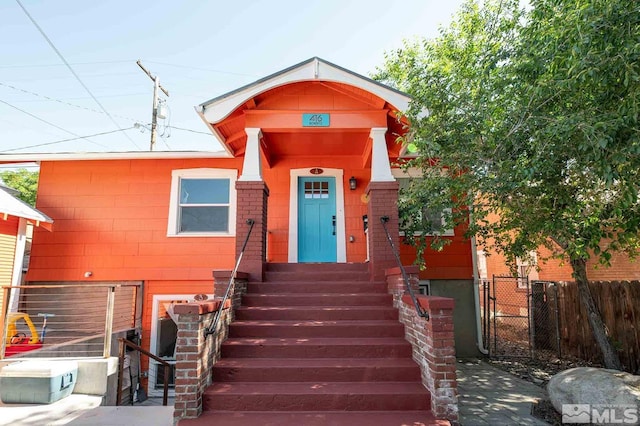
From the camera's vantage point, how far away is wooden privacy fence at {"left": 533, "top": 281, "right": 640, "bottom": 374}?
6422 millimetres

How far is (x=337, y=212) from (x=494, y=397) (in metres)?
4.19

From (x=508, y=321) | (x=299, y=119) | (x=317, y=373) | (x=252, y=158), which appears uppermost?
(x=299, y=119)

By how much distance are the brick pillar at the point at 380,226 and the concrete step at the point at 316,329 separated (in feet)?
3.44

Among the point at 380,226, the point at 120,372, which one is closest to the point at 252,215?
the point at 380,226

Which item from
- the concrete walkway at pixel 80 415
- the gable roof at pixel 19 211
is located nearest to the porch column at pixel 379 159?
the concrete walkway at pixel 80 415

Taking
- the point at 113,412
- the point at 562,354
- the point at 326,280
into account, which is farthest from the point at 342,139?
the point at 562,354

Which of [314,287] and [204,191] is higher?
[204,191]

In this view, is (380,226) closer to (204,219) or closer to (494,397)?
(494,397)

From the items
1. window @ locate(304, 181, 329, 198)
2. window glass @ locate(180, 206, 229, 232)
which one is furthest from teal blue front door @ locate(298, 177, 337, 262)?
window glass @ locate(180, 206, 229, 232)

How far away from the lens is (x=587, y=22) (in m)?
3.30

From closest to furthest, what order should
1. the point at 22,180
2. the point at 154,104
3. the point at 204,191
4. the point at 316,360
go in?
the point at 316,360 < the point at 204,191 < the point at 154,104 < the point at 22,180

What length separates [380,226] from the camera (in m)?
5.44

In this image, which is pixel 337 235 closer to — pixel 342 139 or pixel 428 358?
pixel 342 139

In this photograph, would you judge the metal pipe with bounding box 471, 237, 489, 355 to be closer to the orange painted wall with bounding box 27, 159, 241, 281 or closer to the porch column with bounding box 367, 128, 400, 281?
the porch column with bounding box 367, 128, 400, 281
